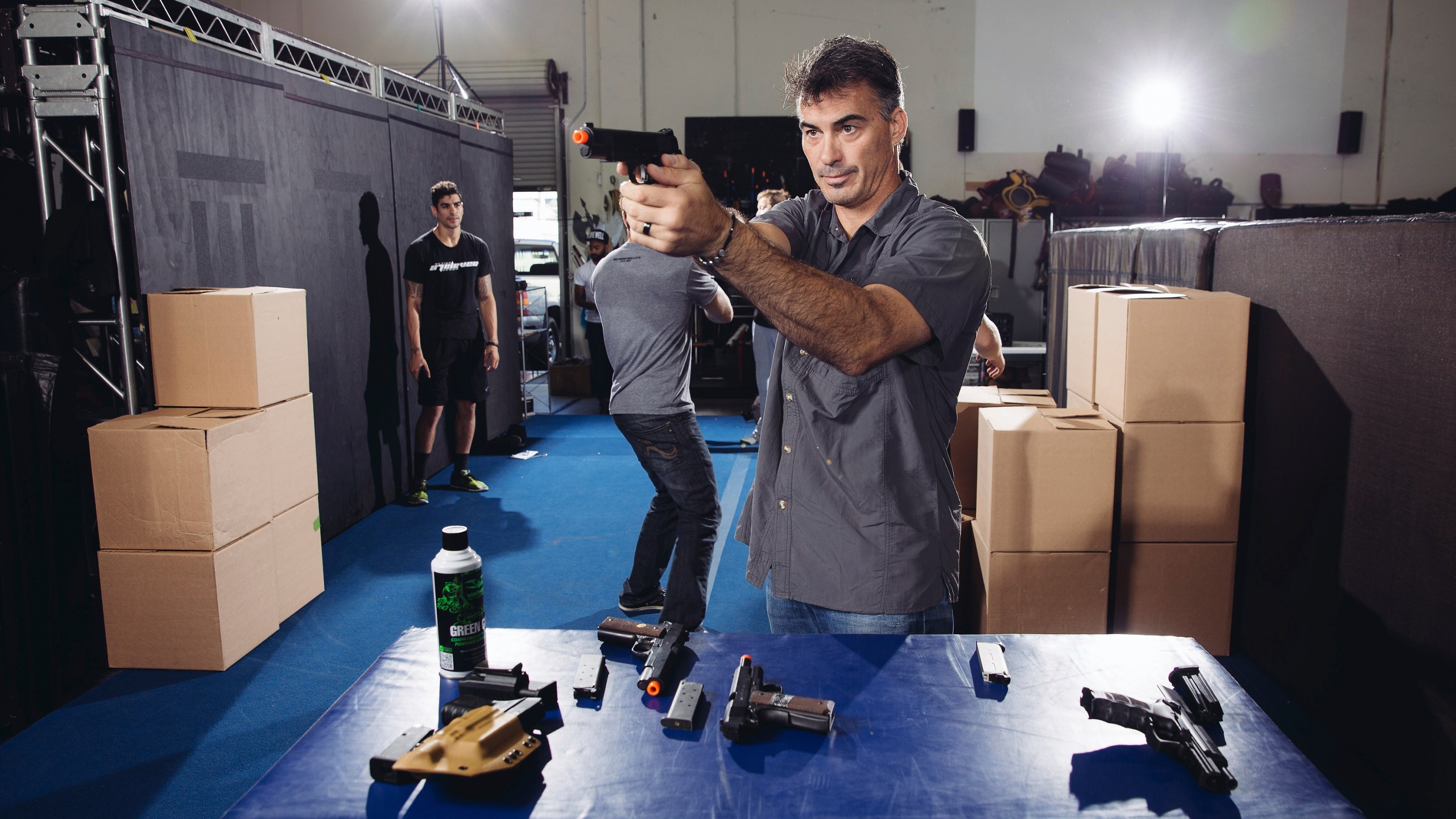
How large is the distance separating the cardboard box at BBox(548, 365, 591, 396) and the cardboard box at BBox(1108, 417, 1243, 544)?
705 centimetres

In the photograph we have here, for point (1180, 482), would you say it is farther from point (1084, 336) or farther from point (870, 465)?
point (870, 465)

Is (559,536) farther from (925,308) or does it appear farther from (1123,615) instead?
(925,308)

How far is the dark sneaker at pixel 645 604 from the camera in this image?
369cm

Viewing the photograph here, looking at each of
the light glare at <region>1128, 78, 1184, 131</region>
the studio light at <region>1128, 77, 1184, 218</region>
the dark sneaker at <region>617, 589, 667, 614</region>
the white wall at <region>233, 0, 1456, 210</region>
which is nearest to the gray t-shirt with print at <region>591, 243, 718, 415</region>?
the dark sneaker at <region>617, 589, 667, 614</region>

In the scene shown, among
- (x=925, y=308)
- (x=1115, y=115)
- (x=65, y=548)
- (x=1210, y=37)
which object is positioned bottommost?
(x=65, y=548)

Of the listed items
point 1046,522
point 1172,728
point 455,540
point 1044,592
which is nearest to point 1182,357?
point 1046,522

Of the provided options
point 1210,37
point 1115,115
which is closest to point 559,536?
point 1115,115

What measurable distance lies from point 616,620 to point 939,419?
68 cm

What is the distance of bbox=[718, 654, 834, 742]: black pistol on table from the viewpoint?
1.20 m

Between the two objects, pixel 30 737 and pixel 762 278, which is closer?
pixel 762 278

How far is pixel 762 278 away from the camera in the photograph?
1262mm

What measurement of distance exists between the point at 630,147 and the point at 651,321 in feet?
6.70

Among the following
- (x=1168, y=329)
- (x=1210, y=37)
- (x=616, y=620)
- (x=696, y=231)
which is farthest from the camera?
(x=1210, y=37)

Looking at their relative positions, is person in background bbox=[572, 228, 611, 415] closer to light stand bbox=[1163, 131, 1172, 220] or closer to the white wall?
the white wall
